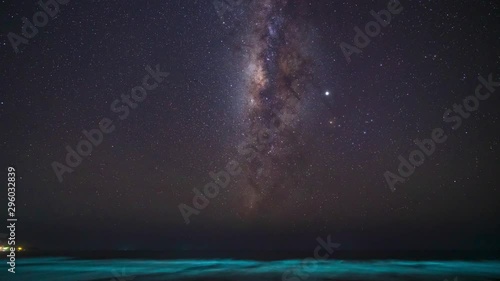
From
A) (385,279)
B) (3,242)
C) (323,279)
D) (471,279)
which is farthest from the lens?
(3,242)

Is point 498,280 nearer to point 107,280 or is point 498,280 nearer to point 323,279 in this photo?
point 323,279

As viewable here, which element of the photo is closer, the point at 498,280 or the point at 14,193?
the point at 14,193

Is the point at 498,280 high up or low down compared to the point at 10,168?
down

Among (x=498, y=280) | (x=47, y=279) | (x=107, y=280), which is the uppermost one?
(x=47, y=279)

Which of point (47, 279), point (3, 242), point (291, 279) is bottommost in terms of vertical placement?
point (291, 279)

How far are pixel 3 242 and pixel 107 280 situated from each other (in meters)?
38.5

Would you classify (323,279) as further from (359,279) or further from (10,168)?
(10,168)

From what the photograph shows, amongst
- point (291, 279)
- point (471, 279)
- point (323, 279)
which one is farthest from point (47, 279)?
point (471, 279)

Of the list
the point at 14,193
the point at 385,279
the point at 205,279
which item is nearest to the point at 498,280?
the point at 385,279

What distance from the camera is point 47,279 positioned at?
2517cm

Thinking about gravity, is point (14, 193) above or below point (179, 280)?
above

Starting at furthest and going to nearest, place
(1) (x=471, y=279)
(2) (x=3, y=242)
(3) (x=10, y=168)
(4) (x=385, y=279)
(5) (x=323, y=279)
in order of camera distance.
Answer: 1. (2) (x=3, y=242)
2. (4) (x=385, y=279)
3. (1) (x=471, y=279)
4. (5) (x=323, y=279)
5. (3) (x=10, y=168)

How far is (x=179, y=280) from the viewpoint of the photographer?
25.8m

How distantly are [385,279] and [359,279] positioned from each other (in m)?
2.38
